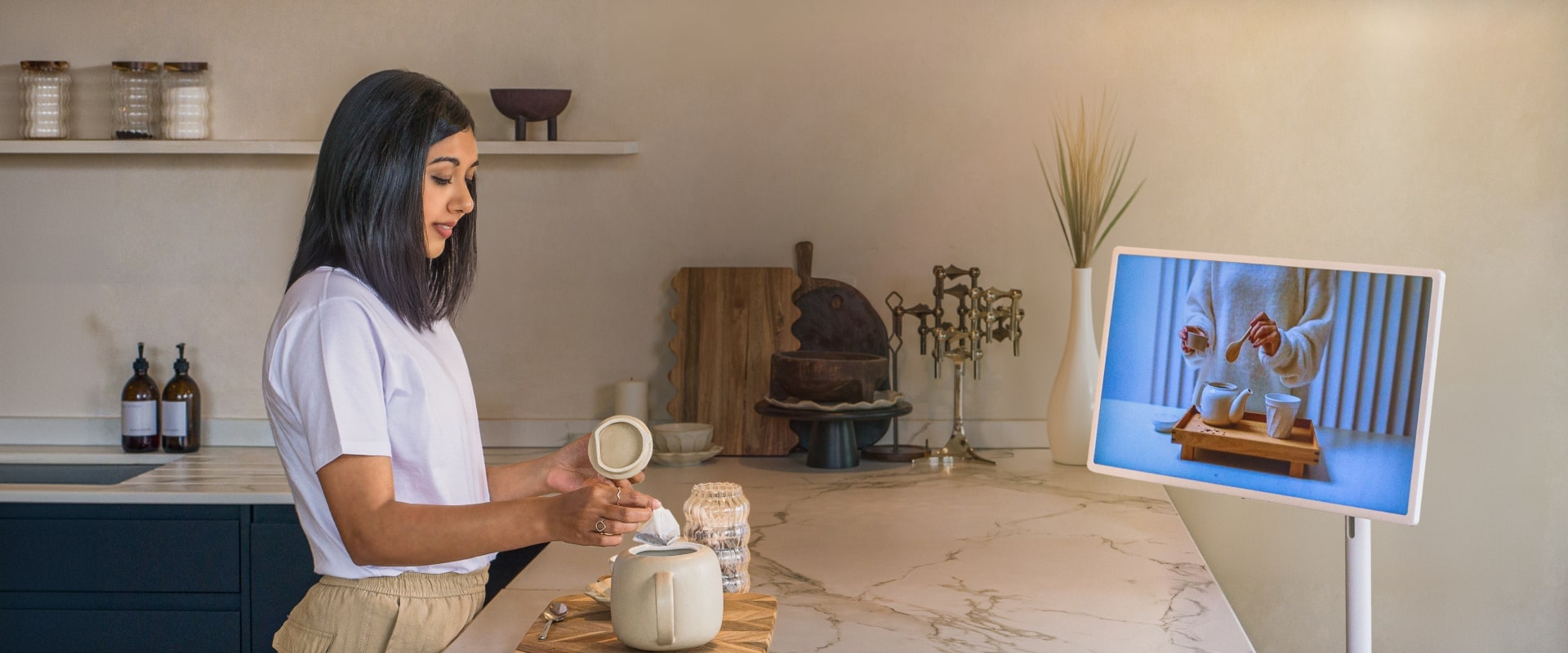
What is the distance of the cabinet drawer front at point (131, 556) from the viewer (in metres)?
2.19

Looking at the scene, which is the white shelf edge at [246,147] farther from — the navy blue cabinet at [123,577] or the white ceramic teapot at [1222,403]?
the white ceramic teapot at [1222,403]

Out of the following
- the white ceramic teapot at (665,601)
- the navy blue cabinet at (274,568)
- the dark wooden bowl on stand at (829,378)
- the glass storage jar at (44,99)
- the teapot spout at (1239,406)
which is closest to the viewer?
the white ceramic teapot at (665,601)

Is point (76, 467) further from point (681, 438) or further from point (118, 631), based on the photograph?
point (681, 438)

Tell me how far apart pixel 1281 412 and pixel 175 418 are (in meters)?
2.28

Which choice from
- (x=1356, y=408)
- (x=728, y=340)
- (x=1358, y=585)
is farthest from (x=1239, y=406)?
(x=728, y=340)

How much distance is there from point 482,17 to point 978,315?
1291mm

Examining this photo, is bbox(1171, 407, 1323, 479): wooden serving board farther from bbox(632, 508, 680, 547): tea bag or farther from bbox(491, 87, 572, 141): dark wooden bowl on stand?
bbox(491, 87, 572, 141): dark wooden bowl on stand

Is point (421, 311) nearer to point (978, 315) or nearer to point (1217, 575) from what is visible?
point (978, 315)

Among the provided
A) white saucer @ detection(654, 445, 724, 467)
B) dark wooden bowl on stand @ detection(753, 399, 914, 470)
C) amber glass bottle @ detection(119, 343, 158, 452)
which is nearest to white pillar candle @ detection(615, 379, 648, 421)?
white saucer @ detection(654, 445, 724, 467)

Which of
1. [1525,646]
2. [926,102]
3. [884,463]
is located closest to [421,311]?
[884,463]

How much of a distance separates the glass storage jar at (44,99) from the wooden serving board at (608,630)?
6.58ft

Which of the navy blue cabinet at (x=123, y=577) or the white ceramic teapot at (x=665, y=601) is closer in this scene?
the white ceramic teapot at (x=665, y=601)

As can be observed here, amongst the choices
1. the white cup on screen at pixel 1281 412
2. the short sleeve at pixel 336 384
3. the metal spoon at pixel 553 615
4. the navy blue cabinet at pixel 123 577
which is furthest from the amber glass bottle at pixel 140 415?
the white cup on screen at pixel 1281 412

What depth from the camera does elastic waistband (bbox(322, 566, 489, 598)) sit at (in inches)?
53.1
